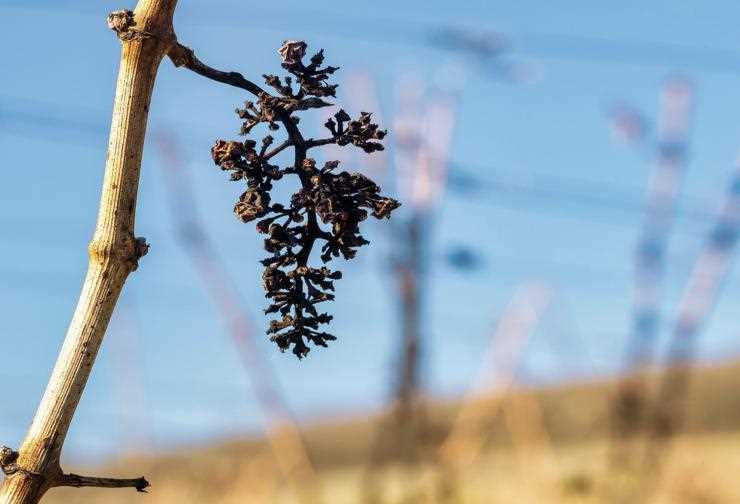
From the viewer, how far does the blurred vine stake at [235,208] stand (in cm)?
189

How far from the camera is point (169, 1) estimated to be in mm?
1983

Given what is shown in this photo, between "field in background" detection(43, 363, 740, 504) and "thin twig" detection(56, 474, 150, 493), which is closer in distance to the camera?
"thin twig" detection(56, 474, 150, 493)

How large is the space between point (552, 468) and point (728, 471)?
3948 mm

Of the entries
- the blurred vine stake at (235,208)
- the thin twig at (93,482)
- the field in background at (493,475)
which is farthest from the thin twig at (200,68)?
the field in background at (493,475)

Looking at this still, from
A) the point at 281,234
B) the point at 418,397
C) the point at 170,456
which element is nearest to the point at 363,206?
the point at 281,234

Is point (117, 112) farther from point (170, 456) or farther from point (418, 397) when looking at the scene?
point (170, 456)

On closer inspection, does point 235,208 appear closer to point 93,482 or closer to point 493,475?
point 93,482

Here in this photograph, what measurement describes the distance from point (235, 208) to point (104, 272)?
259 mm

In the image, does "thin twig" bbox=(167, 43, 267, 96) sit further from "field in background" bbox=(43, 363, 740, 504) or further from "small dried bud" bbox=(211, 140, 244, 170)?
"field in background" bbox=(43, 363, 740, 504)

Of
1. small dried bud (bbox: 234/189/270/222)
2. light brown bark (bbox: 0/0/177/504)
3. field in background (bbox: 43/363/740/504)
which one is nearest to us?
light brown bark (bbox: 0/0/177/504)

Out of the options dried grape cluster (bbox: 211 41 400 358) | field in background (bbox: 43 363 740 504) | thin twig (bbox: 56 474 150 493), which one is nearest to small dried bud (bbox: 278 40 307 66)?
dried grape cluster (bbox: 211 41 400 358)

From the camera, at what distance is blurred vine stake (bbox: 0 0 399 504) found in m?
1.89

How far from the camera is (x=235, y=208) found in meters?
2.00

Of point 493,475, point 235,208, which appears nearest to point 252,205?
point 235,208
